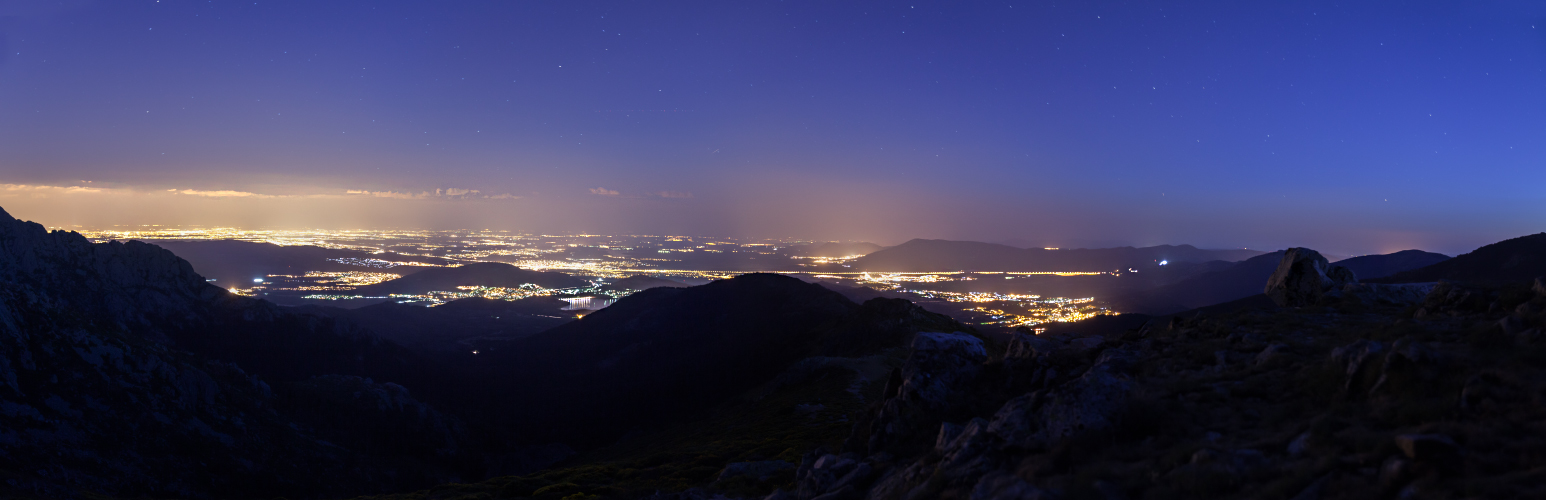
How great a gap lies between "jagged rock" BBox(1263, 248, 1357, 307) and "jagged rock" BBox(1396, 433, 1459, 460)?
24549mm

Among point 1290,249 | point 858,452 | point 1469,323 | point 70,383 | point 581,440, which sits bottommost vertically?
point 581,440

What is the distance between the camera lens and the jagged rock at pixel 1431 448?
907cm

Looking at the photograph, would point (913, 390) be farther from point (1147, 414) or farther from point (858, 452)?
point (1147, 414)

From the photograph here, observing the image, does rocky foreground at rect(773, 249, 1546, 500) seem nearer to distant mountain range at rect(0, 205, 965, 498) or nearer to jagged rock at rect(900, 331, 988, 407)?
jagged rock at rect(900, 331, 988, 407)

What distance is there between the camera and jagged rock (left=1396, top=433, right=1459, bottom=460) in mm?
9070

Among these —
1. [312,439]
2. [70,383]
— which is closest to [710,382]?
[312,439]

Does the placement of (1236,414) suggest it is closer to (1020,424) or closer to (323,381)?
(1020,424)

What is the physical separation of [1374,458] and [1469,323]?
13.5 meters

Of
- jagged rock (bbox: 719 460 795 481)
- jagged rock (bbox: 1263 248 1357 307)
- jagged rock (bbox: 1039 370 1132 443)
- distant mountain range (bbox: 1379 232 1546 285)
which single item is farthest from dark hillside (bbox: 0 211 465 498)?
distant mountain range (bbox: 1379 232 1546 285)

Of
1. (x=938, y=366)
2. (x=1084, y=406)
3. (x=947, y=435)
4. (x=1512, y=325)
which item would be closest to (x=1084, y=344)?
(x=938, y=366)

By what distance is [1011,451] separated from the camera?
14.4 meters

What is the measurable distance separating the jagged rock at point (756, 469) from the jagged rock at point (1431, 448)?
2180 centimetres

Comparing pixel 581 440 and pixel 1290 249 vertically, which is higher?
pixel 1290 249

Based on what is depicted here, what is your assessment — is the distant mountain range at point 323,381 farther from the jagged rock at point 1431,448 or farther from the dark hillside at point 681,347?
the jagged rock at point 1431,448
